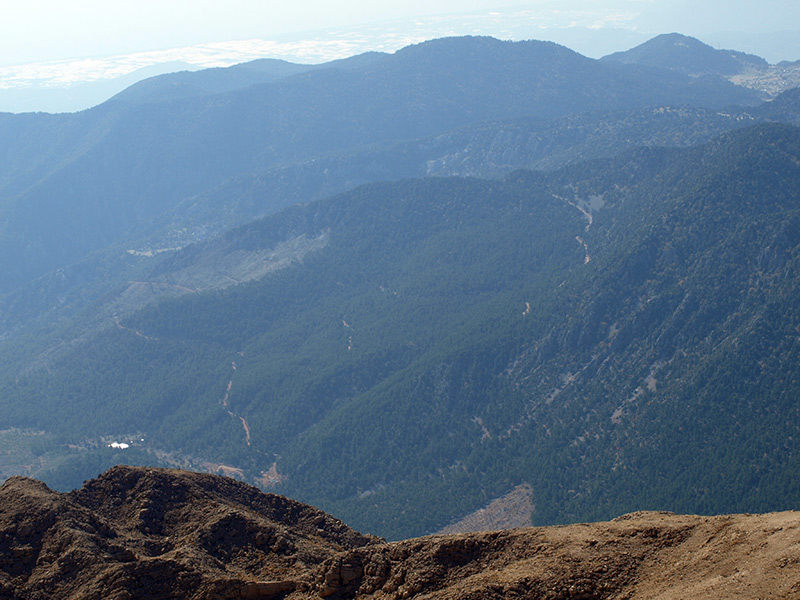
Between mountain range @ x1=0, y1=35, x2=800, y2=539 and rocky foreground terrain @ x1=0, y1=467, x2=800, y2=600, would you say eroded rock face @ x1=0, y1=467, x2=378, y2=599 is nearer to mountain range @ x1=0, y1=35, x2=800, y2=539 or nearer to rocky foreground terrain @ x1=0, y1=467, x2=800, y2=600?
rocky foreground terrain @ x1=0, y1=467, x2=800, y2=600

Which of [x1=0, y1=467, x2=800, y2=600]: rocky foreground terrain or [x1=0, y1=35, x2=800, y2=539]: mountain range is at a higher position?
[x1=0, y1=467, x2=800, y2=600]: rocky foreground terrain

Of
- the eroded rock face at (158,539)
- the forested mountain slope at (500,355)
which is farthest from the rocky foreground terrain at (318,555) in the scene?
the forested mountain slope at (500,355)

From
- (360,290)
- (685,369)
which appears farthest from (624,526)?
(360,290)

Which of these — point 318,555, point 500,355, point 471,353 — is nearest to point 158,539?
point 318,555

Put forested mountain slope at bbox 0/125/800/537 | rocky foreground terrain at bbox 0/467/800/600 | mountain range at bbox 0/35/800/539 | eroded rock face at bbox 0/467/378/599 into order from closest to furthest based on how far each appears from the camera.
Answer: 1. rocky foreground terrain at bbox 0/467/800/600
2. eroded rock face at bbox 0/467/378/599
3. forested mountain slope at bbox 0/125/800/537
4. mountain range at bbox 0/35/800/539

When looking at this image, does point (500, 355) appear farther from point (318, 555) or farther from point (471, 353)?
point (318, 555)

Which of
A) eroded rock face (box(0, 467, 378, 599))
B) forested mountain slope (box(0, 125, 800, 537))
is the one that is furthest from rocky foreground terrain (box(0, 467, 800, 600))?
forested mountain slope (box(0, 125, 800, 537))
